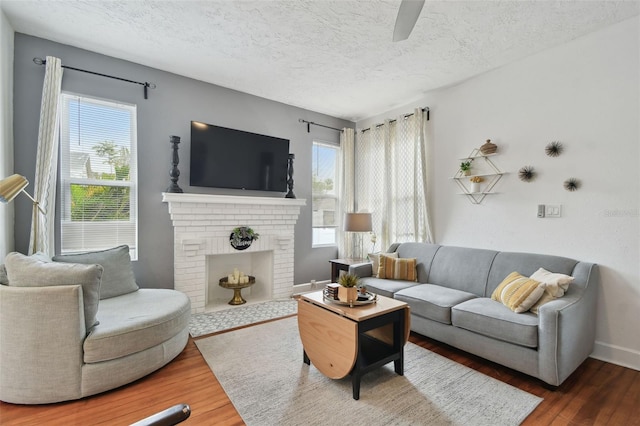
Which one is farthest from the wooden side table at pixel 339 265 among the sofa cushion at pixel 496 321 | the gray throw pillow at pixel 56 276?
the gray throw pillow at pixel 56 276

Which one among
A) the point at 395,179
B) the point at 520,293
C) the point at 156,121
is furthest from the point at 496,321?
the point at 156,121

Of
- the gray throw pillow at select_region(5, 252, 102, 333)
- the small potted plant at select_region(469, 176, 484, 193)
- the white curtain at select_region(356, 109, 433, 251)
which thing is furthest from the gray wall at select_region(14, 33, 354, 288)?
the small potted plant at select_region(469, 176, 484, 193)

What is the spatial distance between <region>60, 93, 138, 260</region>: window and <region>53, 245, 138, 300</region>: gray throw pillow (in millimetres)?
354

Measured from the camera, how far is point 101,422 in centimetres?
171

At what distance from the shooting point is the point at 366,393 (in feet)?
6.57

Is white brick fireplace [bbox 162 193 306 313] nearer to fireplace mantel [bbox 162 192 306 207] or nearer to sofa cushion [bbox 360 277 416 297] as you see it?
fireplace mantel [bbox 162 192 306 207]

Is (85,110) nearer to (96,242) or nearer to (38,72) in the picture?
(38,72)

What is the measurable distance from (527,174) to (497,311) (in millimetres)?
1477

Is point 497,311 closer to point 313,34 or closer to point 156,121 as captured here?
point 313,34

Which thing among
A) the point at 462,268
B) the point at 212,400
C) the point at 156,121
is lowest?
the point at 212,400

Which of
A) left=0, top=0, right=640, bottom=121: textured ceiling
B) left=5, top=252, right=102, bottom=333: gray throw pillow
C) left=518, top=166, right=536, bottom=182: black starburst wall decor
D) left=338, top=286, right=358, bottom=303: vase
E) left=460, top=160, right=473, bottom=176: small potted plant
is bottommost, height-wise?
left=338, top=286, right=358, bottom=303: vase

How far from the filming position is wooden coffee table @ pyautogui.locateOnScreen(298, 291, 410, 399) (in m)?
1.97

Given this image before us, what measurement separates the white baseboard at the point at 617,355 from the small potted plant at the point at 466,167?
1931mm

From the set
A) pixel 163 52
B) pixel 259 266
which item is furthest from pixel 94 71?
pixel 259 266
